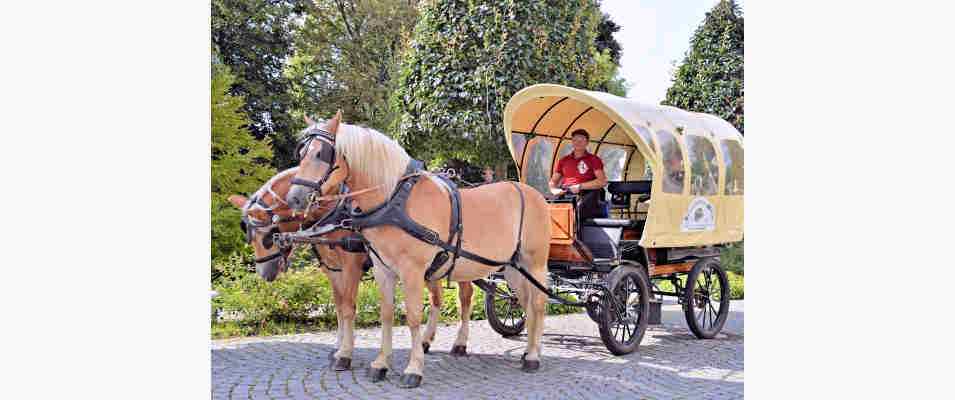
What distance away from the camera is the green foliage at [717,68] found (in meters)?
10.5

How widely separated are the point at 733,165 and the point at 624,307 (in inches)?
76.5

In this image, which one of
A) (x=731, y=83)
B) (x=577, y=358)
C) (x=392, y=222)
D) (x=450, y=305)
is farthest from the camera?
(x=731, y=83)

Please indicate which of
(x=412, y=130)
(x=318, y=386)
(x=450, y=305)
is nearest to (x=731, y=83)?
(x=412, y=130)

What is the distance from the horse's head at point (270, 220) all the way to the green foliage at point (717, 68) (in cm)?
760

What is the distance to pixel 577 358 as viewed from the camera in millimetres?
5891

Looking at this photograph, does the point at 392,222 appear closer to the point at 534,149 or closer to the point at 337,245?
the point at 337,245

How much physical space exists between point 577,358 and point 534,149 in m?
2.11

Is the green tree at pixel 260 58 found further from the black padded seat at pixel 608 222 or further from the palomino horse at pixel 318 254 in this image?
the black padded seat at pixel 608 222

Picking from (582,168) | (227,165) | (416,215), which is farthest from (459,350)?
(227,165)

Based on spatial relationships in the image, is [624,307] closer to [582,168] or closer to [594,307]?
[594,307]

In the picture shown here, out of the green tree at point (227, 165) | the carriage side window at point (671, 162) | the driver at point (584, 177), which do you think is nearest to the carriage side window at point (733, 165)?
the carriage side window at point (671, 162)

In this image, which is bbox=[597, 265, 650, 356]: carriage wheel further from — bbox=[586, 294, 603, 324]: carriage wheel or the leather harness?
the leather harness

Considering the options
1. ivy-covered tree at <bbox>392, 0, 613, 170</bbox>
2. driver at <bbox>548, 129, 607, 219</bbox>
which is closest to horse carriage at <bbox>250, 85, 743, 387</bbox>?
driver at <bbox>548, 129, 607, 219</bbox>

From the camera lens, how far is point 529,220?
543 centimetres
